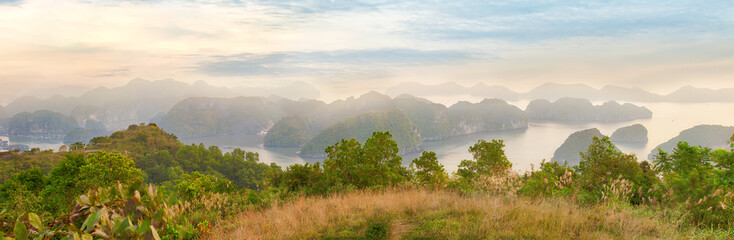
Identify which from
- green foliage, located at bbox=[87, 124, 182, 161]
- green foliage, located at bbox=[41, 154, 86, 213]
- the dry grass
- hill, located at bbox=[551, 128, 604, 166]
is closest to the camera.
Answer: the dry grass

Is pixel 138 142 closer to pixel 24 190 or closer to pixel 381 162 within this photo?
pixel 24 190

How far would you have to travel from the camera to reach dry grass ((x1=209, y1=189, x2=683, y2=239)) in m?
6.18

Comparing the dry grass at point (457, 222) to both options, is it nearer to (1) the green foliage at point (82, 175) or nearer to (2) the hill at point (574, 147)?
(1) the green foliage at point (82, 175)

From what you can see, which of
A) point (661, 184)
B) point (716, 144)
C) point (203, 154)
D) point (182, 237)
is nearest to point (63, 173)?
point (182, 237)

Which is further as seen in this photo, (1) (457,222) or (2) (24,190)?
(2) (24,190)

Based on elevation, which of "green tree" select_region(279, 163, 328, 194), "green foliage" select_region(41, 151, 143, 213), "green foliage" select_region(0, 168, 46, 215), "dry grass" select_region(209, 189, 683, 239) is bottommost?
"green foliage" select_region(0, 168, 46, 215)

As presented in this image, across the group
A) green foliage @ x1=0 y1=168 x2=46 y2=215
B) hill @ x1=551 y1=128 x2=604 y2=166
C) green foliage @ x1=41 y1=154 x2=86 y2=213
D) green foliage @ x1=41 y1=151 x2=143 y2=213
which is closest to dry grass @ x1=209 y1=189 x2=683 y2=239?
green foliage @ x1=41 y1=151 x2=143 y2=213

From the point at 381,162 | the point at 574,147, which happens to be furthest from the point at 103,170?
the point at 574,147

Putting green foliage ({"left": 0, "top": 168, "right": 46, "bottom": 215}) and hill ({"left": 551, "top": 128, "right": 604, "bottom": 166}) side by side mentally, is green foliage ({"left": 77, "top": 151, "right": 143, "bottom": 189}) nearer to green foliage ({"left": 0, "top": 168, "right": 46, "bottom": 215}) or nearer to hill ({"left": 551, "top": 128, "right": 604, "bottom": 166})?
green foliage ({"left": 0, "top": 168, "right": 46, "bottom": 215})

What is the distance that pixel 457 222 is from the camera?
21.9 feet

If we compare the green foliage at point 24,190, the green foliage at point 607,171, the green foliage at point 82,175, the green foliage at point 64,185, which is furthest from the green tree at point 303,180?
the green foliage at point 24,190

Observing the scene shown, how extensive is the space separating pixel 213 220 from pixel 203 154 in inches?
4781

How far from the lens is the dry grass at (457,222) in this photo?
6.18 meters

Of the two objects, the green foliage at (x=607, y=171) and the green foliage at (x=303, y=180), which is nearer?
the green foliage at (x=607, y=171)
